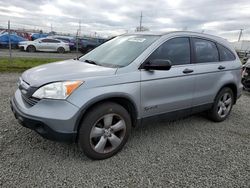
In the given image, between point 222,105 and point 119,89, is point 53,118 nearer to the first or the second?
point 119,89

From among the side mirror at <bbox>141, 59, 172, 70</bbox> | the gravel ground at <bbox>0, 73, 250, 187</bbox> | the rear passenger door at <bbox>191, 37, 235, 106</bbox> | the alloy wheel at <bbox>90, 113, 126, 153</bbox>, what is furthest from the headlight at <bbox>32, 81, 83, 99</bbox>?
the rear passenger door at <bbox>191, 37, 235, 106</bbox>

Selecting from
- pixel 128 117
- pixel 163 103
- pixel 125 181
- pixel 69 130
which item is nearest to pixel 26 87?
pixel 69 130

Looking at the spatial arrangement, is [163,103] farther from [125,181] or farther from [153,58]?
[125,181]

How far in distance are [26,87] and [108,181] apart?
1.52 meters

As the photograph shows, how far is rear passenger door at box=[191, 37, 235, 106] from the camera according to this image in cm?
394

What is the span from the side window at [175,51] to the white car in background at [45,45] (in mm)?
18473

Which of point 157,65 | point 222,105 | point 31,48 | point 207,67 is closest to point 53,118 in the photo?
point 157,65

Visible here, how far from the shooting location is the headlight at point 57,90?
2635mm

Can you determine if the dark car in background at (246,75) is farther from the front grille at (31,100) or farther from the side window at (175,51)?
the front grille at (31,100)

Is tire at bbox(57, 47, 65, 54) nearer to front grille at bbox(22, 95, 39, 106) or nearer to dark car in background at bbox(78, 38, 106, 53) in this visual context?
dark car in background at bbox(78, 38, 106, 53)

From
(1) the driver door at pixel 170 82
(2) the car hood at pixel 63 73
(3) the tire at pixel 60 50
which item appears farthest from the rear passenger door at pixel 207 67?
(3) the tire at pixel 60 50

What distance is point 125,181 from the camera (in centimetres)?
262

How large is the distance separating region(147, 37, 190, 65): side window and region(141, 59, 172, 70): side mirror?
0.21 meters

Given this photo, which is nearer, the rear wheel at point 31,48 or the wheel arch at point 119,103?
the wheel arch at point 119,103
